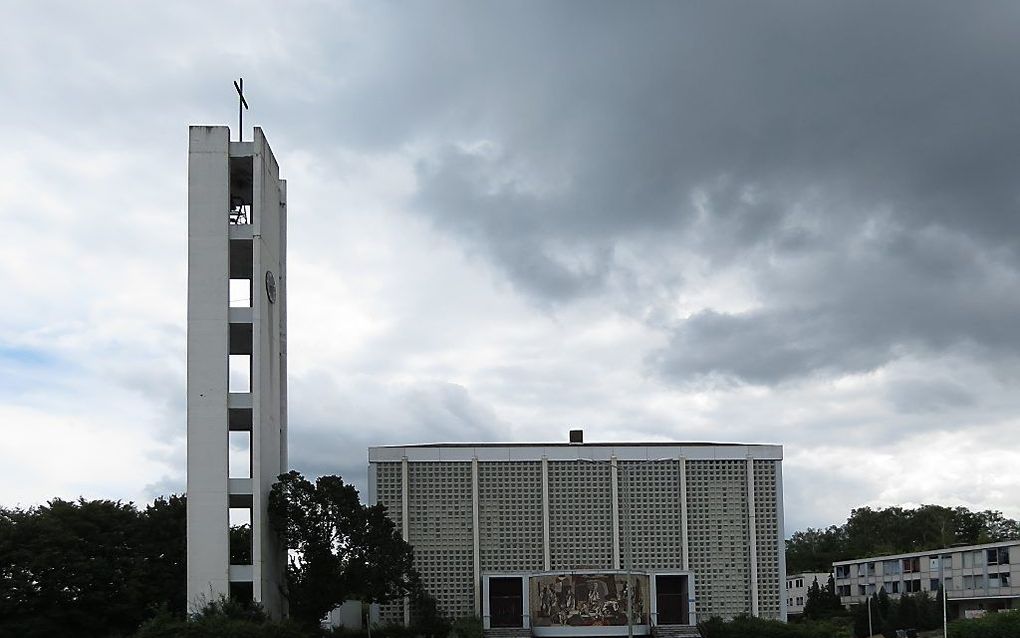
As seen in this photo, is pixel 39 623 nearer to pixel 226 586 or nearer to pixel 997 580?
pixel 226 586

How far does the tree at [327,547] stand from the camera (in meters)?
44.1

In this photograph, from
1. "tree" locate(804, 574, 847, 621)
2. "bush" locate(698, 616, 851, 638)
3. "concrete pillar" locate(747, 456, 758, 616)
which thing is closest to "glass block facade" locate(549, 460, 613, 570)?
"bush" locate(698, 616, 851, 638)

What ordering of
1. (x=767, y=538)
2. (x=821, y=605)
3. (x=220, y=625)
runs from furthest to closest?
(x=821, y=605) < (x=767, y=538) < (x=220, y=625)

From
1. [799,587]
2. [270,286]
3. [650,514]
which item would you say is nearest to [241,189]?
[270,286]

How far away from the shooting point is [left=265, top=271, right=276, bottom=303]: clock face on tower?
45.3m

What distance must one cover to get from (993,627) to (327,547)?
2894cm

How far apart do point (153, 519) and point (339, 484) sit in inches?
305

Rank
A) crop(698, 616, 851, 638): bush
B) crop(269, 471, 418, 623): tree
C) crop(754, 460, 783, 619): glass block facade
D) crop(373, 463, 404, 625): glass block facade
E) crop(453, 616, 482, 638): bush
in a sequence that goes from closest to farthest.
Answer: crop(269, 471, 418, 623): tree < crop(698, 616, 851, 638): bush < crop(453, 616, 482, 638): bush < crop(373, 463, 404, 625): glass block facade < crop(754, 460, 783, 619): glass block facade

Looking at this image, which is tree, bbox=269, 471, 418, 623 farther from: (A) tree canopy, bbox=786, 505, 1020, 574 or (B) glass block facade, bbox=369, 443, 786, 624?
(A) tree canopy, bbox=786, 505, 1020, 574

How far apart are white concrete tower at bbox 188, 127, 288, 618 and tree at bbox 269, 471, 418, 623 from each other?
763 millimetres

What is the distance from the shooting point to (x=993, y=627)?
5150 centimetres

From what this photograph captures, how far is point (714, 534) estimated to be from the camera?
5788 centimetres

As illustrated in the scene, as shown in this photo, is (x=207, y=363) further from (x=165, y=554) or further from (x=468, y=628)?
(x=468, y=628)

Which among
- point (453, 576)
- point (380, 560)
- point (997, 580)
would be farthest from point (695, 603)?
point (997, 580)
